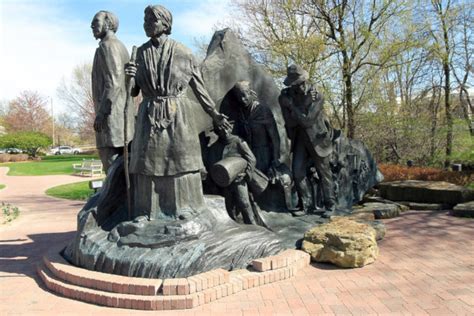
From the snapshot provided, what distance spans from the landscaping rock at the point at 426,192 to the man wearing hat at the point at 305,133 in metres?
3.71

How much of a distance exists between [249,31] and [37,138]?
2701 centimetres

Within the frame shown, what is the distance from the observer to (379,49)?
1510 cm

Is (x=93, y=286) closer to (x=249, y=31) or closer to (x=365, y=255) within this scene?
(x=365, y=255)

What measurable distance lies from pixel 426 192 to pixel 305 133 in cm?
449

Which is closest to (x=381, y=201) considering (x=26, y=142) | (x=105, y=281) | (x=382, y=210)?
(x=382, y=210)

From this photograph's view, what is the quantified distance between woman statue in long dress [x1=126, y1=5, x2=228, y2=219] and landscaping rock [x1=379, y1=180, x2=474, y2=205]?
252 inches

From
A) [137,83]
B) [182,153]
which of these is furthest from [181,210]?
[137,83]

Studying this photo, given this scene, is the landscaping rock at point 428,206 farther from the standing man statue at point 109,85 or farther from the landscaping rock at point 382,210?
the standing man statue at point 109,85

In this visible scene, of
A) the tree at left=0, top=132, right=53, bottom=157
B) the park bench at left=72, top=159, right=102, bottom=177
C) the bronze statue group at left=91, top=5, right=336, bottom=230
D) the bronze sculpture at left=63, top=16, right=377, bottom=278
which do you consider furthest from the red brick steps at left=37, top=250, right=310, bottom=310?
the tree at left=0, top=132, right=53, bottom=157

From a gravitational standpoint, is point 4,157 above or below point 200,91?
below

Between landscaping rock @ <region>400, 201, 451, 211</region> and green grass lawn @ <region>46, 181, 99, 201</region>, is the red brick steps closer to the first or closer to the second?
landscaping rock @ <region>400, 201, 451, 211</region>

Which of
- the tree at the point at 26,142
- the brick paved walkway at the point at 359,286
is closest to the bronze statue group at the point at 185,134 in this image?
the brick paved walkway at the point at 359,286

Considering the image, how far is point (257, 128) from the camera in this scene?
6293 mm

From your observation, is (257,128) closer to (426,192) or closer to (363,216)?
(363,216)
